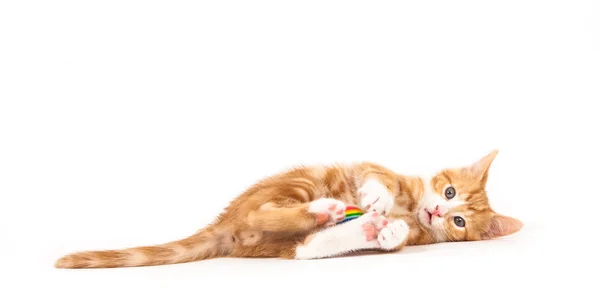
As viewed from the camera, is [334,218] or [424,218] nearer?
[334,218]

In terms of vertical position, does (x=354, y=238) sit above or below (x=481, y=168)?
below

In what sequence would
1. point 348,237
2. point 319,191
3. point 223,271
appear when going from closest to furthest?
point 223,271, point 348,237, point 319,191

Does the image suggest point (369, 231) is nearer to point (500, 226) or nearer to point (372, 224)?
point (372, 224)

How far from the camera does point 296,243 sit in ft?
9.37

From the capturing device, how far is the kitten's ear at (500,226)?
3.29 meters

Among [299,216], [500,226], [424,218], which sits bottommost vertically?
[500,226]

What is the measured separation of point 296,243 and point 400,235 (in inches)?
16.2

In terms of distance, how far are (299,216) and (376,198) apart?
343 mm

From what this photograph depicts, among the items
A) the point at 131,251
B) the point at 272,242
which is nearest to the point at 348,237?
the point at 272,242

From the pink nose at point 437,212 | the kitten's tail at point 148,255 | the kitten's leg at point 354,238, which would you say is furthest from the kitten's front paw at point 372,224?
the kitten's tail at point 148,255

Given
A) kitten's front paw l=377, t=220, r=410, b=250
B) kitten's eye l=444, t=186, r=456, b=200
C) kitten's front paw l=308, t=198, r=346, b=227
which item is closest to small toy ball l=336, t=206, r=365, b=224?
kitten's front paw l=308, t=198, r=346, b=227

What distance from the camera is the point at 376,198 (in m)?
2.90

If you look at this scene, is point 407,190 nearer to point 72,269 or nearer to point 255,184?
point 255,184

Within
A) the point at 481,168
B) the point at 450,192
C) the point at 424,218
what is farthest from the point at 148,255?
the point at 481,168
